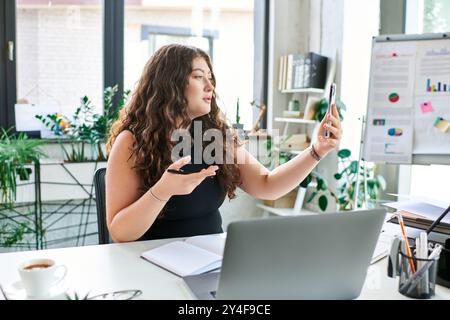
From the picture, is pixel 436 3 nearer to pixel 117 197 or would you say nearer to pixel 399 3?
pixel 399 3

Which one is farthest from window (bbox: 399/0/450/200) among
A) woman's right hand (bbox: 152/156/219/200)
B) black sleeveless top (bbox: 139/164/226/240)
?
woman's right hand (bbox: 152/156/219/200)

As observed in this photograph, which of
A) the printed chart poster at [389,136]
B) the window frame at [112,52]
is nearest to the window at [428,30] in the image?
the window frame at [112,52]

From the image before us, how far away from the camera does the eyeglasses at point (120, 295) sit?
37.6 inches

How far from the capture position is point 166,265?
115 centimetres

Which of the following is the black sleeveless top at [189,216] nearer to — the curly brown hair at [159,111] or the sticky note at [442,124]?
the curly brown hair at [159,111]

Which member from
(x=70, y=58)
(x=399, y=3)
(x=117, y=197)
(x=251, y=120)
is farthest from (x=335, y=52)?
(x=117, y=197)

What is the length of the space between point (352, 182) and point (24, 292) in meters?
2.24

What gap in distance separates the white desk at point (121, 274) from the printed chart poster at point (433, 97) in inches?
18.2

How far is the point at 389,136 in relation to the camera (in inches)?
60.4

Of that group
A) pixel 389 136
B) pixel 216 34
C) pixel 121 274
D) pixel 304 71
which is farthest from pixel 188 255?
pixel 216 34

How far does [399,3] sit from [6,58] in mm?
2410

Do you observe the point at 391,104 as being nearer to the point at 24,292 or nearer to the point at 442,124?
the point at 442,124

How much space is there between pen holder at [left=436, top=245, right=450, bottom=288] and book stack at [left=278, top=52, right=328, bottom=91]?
6.44ft
